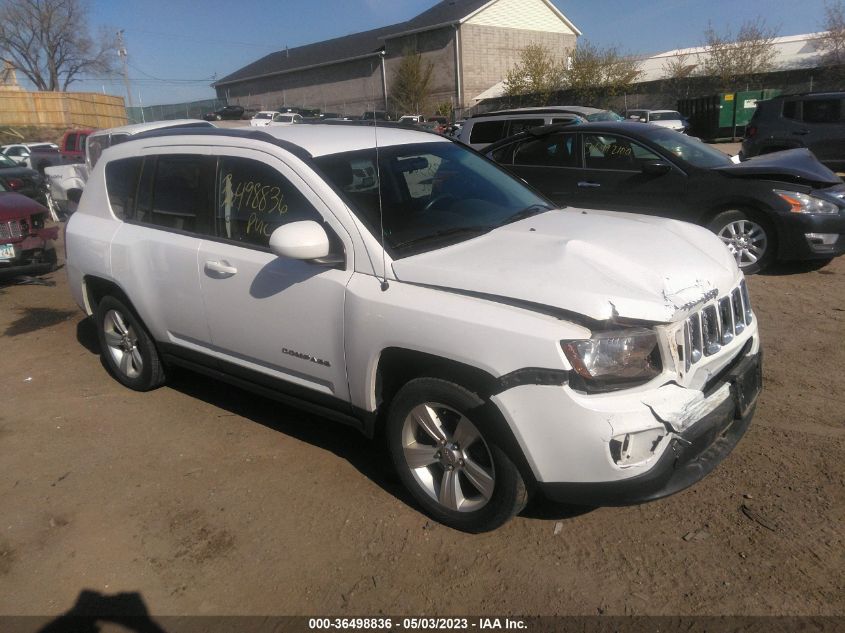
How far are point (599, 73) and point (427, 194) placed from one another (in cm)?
3895

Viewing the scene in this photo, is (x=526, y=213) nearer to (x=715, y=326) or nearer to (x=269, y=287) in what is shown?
(x=715, y=326)

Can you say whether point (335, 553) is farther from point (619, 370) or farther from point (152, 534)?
point (619, 370)

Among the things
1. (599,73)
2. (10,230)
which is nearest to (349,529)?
(10,230)

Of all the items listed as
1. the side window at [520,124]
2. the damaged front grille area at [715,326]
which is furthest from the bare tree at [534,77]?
the damaged front grille area at [715,326]

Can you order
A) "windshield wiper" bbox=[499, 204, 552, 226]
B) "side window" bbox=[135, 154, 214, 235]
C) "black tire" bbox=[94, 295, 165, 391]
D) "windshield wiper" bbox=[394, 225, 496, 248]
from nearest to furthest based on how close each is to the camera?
1. "windshield wiper" bbox=[394, 225, 496, 248]
2. "windshield wiper" bbox=[499, 204, 552, 226]
3. "side window" bbox=[135, 154, 214, 235]
4. "black tire" bbox=[94, 295, 165, 391]

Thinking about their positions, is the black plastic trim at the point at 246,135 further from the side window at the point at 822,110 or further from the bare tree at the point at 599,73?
the bare tree at the point at 599,73

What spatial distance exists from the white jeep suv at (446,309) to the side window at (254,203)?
1cm

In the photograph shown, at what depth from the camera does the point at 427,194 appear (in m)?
3.92

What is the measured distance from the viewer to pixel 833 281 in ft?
22.3

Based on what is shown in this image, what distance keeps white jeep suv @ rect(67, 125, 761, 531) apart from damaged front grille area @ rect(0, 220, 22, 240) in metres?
4.40

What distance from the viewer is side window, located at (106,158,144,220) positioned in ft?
15.4

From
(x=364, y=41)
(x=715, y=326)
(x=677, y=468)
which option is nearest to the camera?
(x=677, y=468)

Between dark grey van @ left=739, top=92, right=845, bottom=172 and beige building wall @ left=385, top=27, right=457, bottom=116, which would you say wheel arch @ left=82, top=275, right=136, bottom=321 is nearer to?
dark grey van @ left=739, top=92, right=845, bottom=172

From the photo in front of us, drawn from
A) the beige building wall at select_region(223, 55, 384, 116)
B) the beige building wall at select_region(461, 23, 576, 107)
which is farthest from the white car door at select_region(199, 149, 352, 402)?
the beige building wall at select_region(461, 23, 576, 107)
